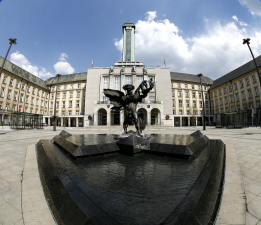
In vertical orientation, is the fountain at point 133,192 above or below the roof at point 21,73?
below

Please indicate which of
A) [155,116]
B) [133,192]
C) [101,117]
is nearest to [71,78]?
[101,117]

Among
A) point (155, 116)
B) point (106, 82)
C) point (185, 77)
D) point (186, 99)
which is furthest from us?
point (185, 77)

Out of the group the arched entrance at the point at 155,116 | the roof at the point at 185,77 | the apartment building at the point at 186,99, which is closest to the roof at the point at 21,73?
the arched entrance at the point at 155,116

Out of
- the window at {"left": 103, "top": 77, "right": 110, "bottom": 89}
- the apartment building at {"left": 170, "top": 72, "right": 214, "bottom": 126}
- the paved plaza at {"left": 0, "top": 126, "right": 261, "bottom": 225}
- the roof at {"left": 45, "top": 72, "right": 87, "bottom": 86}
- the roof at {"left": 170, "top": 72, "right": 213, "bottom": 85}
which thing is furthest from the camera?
the roof at {"left": 170, "top": 72, "right": 213, "bottom": 85}

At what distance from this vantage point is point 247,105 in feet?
113

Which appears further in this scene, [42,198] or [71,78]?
[71,78]

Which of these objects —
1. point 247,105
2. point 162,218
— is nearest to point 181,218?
point 162,218

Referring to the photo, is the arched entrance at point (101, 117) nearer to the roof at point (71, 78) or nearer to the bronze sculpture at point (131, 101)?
the roof at point (71, 78)

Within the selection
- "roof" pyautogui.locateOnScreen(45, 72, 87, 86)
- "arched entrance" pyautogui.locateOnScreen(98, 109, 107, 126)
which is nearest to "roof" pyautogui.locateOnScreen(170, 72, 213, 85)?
"arched entrance" pyautogui.locateOnScreen(98, 109, 107, 126)

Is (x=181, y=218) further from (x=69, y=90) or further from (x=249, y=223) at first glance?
(x=69, y=90)

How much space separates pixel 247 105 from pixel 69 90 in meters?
58.3

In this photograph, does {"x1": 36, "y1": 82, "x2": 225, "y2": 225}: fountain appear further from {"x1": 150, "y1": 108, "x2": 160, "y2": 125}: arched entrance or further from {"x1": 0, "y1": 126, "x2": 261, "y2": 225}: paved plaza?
{"x1": 150, "y1": 108, "x2": 160, "y2": 125}: arched entrance

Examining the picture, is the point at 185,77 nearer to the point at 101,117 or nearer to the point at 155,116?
the point at 155,116

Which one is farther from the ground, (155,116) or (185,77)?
(185,77)
